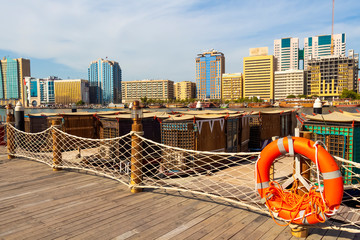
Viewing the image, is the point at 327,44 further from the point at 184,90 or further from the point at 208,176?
the point at 208,176

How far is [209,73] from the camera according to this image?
16525 cm

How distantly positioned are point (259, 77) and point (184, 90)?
55.0 meters

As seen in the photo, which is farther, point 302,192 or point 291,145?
point 302,192

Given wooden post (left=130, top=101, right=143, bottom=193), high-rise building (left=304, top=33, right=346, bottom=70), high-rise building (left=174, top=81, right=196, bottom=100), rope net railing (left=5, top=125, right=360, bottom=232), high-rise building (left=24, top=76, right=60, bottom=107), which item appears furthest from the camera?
high-rise building (left=304, top=33, right=346, bottom=70)

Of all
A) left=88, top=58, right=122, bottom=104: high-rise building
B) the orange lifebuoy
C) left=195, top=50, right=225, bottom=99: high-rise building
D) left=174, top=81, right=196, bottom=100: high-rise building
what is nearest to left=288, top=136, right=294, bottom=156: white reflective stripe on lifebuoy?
the orange lifebuoy

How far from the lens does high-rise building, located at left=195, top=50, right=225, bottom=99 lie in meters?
163

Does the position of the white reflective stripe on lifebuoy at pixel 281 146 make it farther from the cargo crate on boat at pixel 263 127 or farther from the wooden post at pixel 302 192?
the cargo crate on boat at pixel 263 127

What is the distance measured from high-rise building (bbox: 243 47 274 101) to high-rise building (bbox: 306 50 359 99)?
19.3 meters

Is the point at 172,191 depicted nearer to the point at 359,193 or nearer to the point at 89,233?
the point at 89,233

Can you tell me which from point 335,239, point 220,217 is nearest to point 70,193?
point 220,217

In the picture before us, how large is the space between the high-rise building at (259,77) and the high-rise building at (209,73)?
2271 cm

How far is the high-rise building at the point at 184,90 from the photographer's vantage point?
17875 cm

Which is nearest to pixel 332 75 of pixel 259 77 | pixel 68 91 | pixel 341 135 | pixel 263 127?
pixel 259 77

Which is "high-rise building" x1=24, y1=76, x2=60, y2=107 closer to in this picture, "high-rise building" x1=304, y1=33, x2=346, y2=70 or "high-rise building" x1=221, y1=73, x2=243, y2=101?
"high-rise building" x1=221, y1=73, x2=243, y2=101
